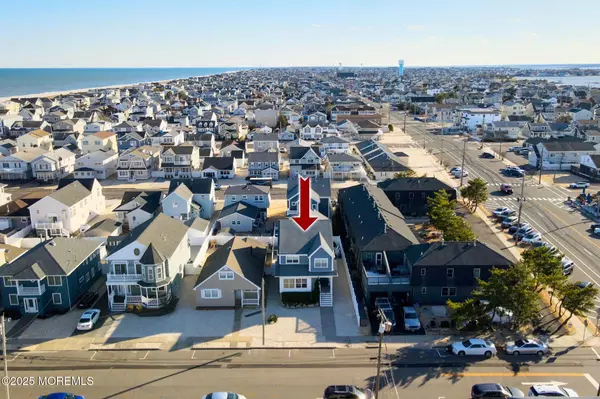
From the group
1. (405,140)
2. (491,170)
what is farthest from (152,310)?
(405,140)

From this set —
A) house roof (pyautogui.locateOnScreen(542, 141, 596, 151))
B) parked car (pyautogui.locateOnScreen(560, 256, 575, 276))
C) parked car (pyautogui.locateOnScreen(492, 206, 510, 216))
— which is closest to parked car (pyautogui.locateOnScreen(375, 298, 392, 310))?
parked car (pyautogui.locateOnScreen(560, 256, 575, 276))

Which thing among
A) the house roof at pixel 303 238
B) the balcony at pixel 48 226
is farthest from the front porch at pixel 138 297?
the balcony at pixel 48 226

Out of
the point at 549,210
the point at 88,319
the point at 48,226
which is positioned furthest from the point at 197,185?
the point at 549,210

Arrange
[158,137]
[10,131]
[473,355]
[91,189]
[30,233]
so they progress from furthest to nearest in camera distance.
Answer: [10,131] → [158,137] → [91,189] → [30,233] → [473,355]

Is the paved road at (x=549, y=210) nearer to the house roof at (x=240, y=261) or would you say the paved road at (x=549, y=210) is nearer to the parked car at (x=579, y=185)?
the parked car at (x=579, y=185)

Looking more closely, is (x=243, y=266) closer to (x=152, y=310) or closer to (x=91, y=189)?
(x=152, y=310)

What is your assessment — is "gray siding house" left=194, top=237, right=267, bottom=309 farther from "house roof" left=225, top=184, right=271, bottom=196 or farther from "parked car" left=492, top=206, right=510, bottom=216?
"parked car" left=492, top=206, right=510, bottom=216
